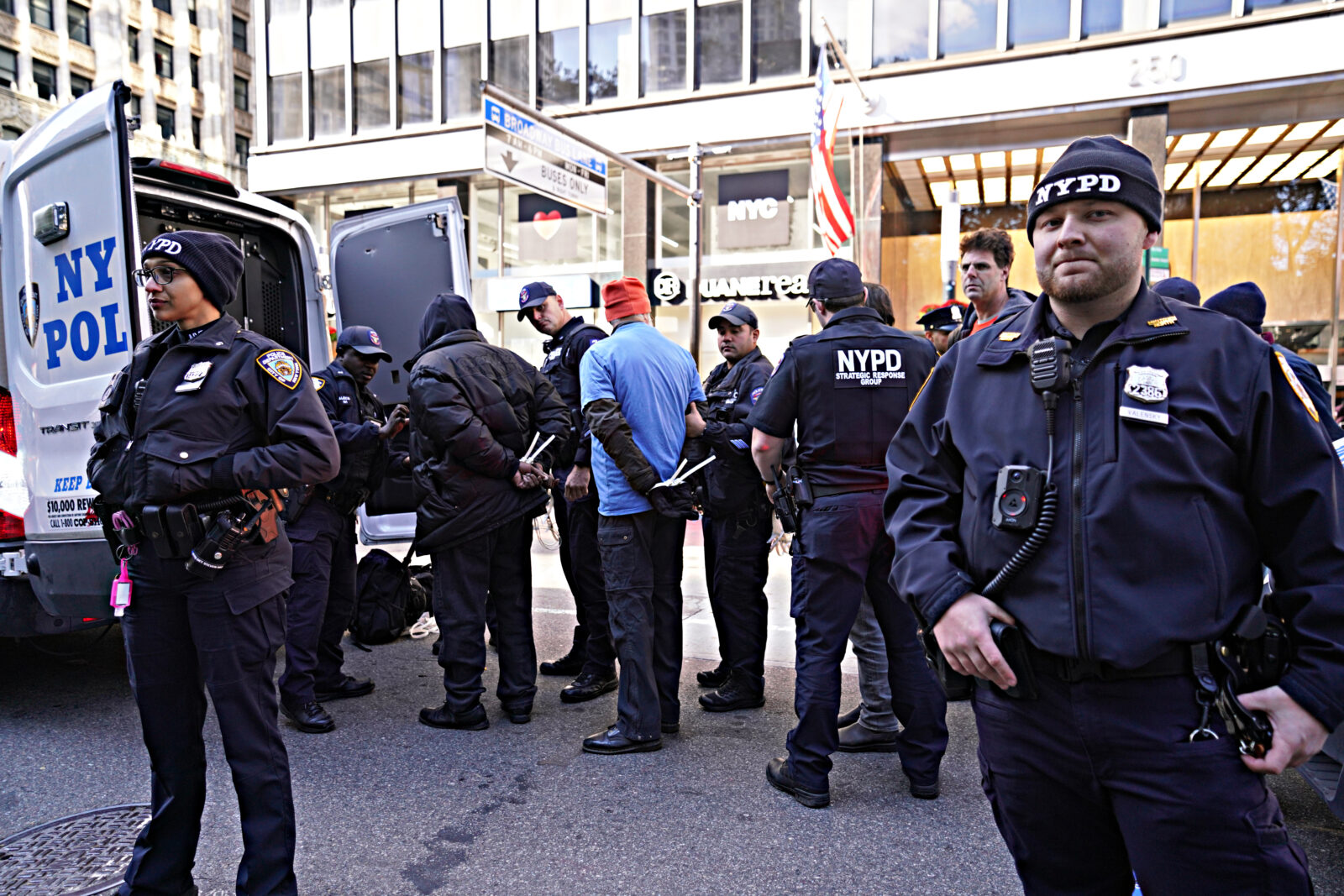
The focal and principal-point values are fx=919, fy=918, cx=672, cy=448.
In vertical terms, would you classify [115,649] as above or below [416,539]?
below

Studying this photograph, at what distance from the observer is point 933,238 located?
614 inches

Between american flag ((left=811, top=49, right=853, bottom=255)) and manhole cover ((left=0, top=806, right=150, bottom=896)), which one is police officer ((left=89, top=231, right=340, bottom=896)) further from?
american flag ((left=811, top=49, right=853, bottom=255))

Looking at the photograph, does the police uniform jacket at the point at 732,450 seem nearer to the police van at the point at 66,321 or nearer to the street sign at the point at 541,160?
the police van at the point at 66,321

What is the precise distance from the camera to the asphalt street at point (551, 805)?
10.0ft

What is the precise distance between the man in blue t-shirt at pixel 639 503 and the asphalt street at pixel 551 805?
240 mm

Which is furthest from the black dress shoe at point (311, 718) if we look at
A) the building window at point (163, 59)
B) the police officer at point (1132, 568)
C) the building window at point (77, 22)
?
the building window at point (163, 59)

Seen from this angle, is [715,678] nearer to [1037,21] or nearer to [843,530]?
[843,530]

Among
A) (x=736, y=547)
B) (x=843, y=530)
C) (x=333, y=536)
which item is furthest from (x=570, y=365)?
(x=843, y=530)

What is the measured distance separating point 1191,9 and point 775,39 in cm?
626

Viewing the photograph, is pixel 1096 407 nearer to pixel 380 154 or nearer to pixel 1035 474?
pixel 1035 474

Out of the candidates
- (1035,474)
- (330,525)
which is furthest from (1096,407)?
(330,525)

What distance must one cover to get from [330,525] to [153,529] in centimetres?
210

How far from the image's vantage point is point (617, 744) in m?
4.12

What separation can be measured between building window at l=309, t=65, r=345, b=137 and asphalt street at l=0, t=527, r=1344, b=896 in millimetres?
16781
